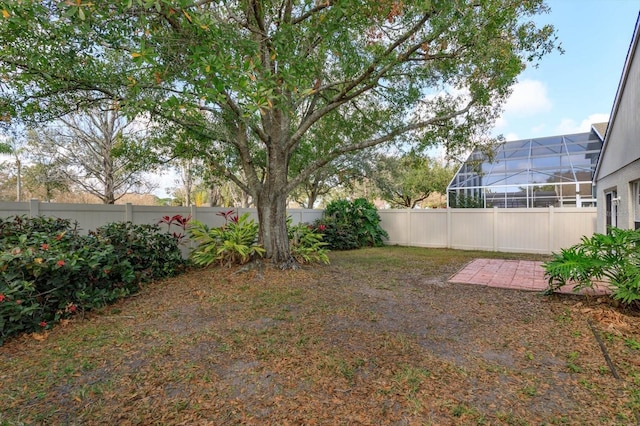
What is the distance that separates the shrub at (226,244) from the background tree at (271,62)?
42 centimetres

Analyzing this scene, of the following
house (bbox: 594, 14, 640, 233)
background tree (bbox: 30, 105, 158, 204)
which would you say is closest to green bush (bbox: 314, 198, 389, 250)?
house (bbox: 594, 14, 640, 233)

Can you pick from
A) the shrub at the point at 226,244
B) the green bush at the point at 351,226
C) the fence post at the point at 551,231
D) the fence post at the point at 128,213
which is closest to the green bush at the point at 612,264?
the shrub at the point at 226,244

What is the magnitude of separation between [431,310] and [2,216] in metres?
6.34

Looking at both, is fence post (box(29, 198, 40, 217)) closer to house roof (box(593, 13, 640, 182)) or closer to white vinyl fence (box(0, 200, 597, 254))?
white vinyl fence (box(0, 200, 597, 254))

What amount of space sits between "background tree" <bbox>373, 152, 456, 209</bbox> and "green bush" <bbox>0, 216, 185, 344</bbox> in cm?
1036

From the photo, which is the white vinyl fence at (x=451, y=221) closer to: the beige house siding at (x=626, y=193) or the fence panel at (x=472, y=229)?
the fence panel at (x=472, y=229)

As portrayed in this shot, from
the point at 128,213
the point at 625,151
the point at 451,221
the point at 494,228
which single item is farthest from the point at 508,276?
the point at 128,213

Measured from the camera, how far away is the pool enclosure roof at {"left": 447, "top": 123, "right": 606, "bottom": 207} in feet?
39.8

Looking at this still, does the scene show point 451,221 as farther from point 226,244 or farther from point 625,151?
point 226,244

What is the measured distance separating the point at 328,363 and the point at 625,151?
22.2 ft

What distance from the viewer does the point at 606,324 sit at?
3.57 meters

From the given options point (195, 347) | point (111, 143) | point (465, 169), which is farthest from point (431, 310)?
point (111, 143)

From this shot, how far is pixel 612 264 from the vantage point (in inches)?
154

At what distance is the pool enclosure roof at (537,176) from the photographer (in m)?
12.1
